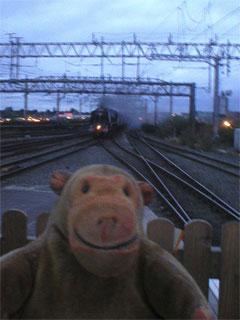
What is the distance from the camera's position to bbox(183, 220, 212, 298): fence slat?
2.77 metres

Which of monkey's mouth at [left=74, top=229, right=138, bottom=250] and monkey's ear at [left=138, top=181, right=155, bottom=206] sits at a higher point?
monkey's ear at [left=138, top=181, right=155, bottom=206]

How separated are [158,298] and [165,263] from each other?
161 mm

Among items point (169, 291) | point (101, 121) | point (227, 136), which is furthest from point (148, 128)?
point (169, 291)

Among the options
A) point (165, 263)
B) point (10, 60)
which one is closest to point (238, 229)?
point (165, 263)

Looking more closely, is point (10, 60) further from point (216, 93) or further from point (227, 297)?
point (227, 297)

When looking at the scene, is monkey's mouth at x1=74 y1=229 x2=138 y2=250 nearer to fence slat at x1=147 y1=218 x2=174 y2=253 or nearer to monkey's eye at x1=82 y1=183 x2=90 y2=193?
monkey's eye at x1=82 y1=183 x2=90 y2=193

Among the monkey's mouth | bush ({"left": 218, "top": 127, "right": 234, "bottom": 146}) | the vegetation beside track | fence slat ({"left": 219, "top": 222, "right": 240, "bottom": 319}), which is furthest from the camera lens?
bush ({"left": 218, "top": 127, "right": 234, "bottom": 146})

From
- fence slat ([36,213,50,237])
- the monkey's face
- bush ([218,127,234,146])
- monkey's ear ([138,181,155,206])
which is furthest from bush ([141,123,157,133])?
the monkey's face

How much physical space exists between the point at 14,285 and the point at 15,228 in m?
0.93

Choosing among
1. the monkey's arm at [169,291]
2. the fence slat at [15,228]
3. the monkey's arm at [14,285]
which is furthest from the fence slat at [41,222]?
the monkey's arm at [169,291]

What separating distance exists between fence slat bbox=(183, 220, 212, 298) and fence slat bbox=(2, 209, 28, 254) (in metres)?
1.05

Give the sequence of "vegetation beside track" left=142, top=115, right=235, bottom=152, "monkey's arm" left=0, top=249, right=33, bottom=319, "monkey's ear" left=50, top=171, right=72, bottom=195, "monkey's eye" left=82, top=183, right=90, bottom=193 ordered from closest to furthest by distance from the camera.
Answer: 1. "monkey's eye" left=82, top=183, right=90, bottom=193
2. "monkey's arm" left=0, top=249, right=33, bottom=319
3. "monkey's ear" left=50, top=171, right=72, bottom=195
4. "vegetation beside track" left=142, top=115, right=235, bottom=152

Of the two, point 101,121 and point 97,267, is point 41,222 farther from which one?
point 101,121

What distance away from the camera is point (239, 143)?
2888 centimetres
